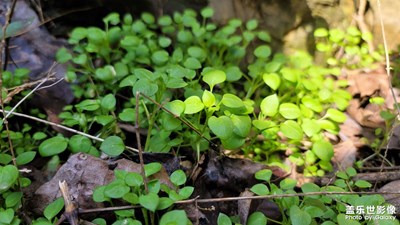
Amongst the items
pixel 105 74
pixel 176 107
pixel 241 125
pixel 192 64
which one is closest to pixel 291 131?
pixel 241 125

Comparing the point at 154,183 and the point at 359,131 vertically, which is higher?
the point at 154,183

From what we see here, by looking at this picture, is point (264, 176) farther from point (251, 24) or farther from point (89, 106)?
point (251, 24)

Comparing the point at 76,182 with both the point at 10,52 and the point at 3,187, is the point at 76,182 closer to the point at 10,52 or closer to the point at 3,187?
the point at 3,187

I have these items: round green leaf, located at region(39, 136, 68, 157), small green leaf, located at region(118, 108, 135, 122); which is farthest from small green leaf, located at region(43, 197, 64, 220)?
small green leaf, located at region(118, 108, 135, 122)

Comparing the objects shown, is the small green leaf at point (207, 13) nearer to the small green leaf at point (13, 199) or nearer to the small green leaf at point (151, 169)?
the small green leaf at point (151, 169)

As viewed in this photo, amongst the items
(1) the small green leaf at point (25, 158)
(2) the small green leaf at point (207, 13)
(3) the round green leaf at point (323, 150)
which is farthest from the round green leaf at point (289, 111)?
(1) the small green leaf at point (25, 158)

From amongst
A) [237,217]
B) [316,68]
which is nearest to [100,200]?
[237,217]
